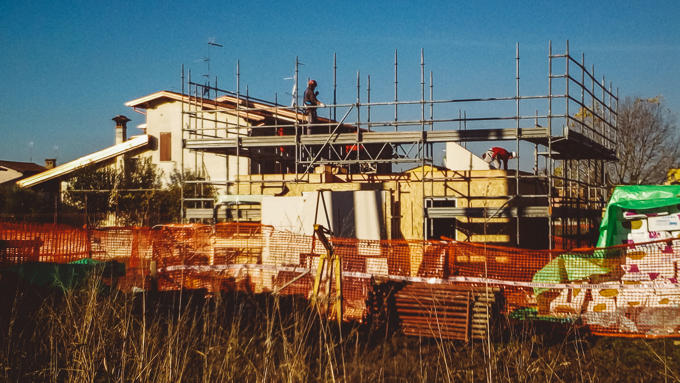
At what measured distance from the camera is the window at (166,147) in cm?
3356

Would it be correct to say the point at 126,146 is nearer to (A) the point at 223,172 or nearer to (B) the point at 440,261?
(A) the point at 223,172

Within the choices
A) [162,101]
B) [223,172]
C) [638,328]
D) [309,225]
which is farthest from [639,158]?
[638,328]

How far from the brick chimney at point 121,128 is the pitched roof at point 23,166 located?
12419mm

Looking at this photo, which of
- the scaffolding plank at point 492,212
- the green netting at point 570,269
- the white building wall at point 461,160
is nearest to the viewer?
the green netting at point 570,269

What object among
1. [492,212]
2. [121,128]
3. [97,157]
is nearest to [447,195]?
[492,212]

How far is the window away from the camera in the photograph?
110 ft

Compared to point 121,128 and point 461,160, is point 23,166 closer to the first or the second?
point 121,128

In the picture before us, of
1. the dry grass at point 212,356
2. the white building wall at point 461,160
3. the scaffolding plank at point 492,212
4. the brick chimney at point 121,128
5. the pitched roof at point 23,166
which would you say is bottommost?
the dry grass at point 212,356

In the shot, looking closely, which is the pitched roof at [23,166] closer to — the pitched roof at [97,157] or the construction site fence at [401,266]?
the pitched roof at [97,157]

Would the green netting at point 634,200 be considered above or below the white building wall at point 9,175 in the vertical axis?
below

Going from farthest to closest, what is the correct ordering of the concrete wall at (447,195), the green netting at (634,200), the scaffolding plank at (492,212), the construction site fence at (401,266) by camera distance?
the concrete wall at (447,195), the scaffolding plank at (492,212), the green netting at (634,200), the construction site fence at (401,266)

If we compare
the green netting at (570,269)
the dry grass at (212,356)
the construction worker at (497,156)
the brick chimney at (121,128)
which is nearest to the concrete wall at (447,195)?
the construction worker at (497,156)

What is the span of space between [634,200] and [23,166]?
51725 mm

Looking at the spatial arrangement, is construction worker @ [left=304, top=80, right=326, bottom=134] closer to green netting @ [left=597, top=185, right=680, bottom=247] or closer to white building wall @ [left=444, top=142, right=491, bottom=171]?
white building wall @ [left=444, top=142, right=491, bottom=171]
